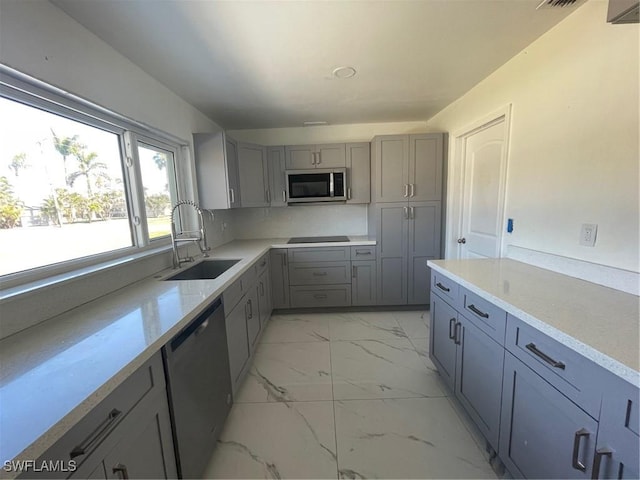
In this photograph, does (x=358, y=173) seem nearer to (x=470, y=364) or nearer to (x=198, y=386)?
(x=470, y=364)

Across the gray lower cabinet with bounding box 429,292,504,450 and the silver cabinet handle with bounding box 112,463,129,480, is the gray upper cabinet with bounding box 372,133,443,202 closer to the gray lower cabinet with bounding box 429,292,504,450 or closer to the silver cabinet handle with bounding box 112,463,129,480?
the gray lower cabinet with bounding box 429,292,504,450

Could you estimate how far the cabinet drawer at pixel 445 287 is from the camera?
5.38ft

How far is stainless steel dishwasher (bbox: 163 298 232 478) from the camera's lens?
43.1 inches

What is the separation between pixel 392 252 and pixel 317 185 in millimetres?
1258

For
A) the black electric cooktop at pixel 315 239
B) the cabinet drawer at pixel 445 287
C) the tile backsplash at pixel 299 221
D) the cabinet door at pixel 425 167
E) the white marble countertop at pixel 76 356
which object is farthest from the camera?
the tile backsplash at pixel 299 221

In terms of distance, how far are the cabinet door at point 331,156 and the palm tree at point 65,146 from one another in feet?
7.62

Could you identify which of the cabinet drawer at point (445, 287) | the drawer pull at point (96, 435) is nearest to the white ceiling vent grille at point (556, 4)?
the cabinet drawer at point (445, 287)

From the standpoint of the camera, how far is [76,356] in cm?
87

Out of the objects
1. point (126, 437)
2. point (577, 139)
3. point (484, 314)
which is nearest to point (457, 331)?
point (484, 314)

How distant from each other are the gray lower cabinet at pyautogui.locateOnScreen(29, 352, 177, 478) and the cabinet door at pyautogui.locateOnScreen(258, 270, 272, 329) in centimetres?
155

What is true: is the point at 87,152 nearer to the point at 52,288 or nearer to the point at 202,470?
the point at 52,288

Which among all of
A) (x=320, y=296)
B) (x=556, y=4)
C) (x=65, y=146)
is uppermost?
(x=556, y=4)

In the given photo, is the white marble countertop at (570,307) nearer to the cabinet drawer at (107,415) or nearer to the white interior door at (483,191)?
the white interior door at (483,191)

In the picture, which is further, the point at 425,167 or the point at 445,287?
the point at 425,167
